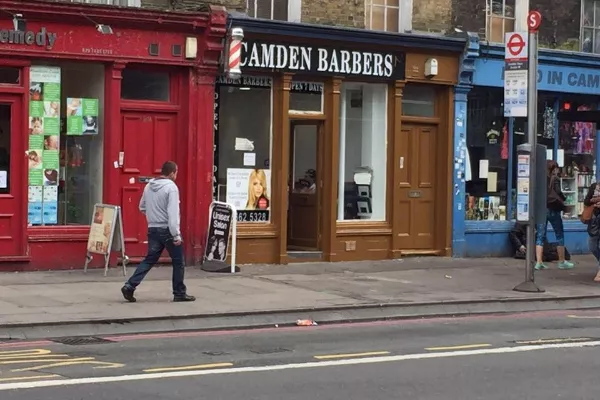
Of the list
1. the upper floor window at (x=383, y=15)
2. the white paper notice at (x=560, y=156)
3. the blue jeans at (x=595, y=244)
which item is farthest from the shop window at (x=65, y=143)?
the white paper notice at (x=560, y=156)

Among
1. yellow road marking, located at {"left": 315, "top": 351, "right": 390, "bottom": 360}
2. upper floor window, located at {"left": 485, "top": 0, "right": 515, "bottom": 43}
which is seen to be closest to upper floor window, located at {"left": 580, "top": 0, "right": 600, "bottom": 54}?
upper floor window, located at {"left": 485, "top": 0, "right": 515, "bottom": 43}

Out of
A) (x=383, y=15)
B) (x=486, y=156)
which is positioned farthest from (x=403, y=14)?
(x=486, y=156)

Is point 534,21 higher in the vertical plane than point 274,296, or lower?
higher

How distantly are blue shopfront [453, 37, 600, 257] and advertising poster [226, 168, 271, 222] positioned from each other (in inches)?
156

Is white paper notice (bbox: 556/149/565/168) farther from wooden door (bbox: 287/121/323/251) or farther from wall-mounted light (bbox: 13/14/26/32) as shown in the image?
wall-mounted light (bbox: 13/14/26/32)

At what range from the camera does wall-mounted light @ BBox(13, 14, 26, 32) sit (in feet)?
47.3

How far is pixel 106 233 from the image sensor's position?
14.4 meters

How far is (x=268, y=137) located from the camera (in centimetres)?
1688

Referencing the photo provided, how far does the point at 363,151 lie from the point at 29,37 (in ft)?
21.3

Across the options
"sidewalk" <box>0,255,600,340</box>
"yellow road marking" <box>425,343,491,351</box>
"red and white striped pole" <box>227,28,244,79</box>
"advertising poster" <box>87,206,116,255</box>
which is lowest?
"yellow road marking" <box>425,343,491,351</box>

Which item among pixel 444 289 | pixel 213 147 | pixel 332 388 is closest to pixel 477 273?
pixel 444 289

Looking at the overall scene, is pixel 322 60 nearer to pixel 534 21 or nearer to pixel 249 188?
pixel 249 188

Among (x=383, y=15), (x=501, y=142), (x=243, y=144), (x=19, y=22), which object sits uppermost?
(x=383, y=15)

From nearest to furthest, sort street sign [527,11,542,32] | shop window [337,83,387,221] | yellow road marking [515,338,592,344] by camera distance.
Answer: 1. yellow road marking [515,338,592,344]
2. street sign [527,11,542,32]
3. shop window [337,83,387,221]
